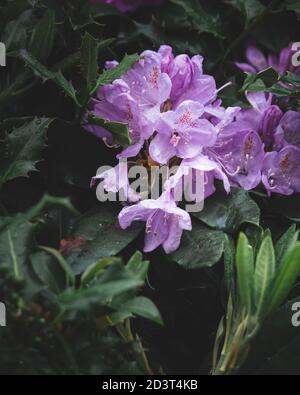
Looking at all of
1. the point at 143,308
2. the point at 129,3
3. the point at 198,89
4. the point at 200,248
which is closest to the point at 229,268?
the point at 200,248

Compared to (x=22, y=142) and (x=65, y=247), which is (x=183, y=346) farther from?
(x=22, y=142)

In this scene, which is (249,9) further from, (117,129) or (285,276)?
(285,276)

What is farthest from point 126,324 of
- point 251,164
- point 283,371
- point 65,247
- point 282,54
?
point 282,54

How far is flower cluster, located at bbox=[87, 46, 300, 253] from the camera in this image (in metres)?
1.07

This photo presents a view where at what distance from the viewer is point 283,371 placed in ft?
3.37

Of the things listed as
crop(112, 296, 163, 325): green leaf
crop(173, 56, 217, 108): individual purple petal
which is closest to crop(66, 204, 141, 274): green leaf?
Answer: crop(112, 296, 163, 325): green leaf

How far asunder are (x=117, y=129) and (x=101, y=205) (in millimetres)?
133

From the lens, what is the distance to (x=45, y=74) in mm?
1129

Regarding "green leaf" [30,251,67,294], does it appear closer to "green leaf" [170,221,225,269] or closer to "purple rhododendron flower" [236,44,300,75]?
"green leaf" [170,221,225,269]

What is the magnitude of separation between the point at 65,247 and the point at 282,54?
66cm

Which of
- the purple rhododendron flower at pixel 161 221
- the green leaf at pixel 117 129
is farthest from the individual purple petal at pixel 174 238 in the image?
the green leaf at pixel 117 129

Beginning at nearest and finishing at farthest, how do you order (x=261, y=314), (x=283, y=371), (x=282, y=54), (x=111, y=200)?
(x=261, y=314) → (x=283, y=371) → (x=111, y=200) → (x=282, y=54)

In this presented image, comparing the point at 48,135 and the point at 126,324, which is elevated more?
the point at 48,135

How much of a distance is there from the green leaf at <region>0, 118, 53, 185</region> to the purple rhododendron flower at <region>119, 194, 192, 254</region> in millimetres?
170
